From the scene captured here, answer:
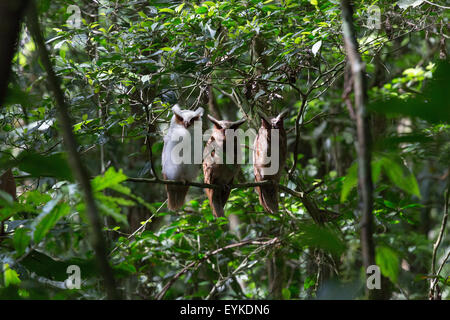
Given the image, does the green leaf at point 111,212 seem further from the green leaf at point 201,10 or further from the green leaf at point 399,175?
the green leaf at point 201,10

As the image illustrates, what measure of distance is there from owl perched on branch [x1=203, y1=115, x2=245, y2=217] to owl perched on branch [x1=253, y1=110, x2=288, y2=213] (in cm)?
21

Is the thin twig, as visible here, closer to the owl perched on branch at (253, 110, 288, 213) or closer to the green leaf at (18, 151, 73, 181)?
the green leaf at (18, 151, 73, 181)

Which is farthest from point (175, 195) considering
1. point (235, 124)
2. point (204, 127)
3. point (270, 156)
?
point (204, 127)

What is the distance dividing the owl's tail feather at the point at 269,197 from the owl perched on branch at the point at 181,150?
64 cm

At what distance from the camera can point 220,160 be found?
160 inches

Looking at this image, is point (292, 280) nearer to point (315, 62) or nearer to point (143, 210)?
point (143, 210)

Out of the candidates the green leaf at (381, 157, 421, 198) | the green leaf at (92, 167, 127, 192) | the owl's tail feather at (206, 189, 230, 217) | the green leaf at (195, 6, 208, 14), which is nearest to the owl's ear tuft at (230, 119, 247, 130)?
the owl's tail feather at (206, 189, 230, 217)

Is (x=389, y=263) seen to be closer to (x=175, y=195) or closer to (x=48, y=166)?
(x=48, y=166)

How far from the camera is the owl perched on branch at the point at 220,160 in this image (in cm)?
405

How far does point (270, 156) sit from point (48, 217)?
113 inches

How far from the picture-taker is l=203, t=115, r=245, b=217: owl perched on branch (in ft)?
13.3

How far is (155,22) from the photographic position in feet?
12.8

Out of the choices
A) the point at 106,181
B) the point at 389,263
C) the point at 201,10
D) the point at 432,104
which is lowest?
the point at 389,263
